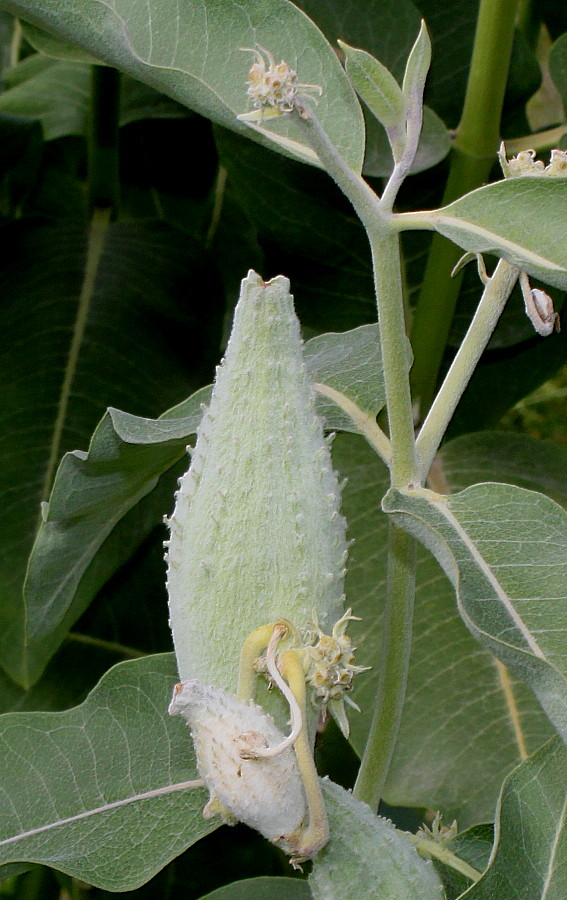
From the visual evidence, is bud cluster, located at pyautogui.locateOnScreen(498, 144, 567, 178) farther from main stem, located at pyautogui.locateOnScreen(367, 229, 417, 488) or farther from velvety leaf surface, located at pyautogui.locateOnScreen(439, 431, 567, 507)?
velvety leaf surface, located at pyautogui.locateOnScreen(439, 431, 567, 507)

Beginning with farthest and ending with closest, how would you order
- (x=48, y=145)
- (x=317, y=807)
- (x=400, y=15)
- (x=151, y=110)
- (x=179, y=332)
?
(x=48, y=145) → (x=151, y=110) → (x=179, y=332) → (x=400, y=15) → (x=317, y=807)

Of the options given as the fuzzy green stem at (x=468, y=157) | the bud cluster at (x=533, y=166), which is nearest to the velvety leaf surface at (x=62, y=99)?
the fuzzy green stem at (x=468, y=157)

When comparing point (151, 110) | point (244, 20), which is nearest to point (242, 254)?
point (151, 110)

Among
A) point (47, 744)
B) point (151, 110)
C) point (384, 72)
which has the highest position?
point (151, 110)

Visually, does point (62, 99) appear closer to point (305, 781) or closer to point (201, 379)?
point (201, 379)

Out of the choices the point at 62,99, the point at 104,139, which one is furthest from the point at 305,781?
the point at 62,99

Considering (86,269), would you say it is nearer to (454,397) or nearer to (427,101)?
(427,101)

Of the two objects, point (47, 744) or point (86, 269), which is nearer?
point (47, 744)
